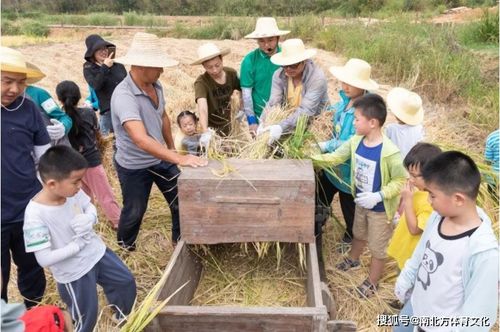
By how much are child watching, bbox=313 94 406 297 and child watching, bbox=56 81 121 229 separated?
6.17 ft

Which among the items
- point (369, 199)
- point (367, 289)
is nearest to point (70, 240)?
point (369, 199)

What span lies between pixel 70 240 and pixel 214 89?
210 centimetres

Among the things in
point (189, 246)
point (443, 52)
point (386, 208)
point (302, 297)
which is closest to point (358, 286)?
point (302, 297)

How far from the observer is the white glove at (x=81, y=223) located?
2189 millimetres

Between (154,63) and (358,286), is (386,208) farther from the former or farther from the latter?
(154,63)

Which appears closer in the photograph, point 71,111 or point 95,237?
point 95,237

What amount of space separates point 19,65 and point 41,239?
3.24 feet

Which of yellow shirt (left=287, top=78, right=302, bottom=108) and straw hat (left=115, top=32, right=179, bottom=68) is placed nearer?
straw hat (left=115, top=32, right=179, bottom=68)

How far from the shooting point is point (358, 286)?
3.12 metres

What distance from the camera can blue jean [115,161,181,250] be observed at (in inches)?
125

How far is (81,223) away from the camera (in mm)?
2199

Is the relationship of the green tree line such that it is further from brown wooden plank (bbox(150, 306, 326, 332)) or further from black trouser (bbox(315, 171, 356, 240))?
brown wooden plank (bbox(150, 306, 326, 332))

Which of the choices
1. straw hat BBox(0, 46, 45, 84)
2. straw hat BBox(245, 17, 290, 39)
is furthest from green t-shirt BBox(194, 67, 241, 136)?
straw hat BBox(0, 46, 45, 84)

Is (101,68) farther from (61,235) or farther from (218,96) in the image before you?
(61,235)
